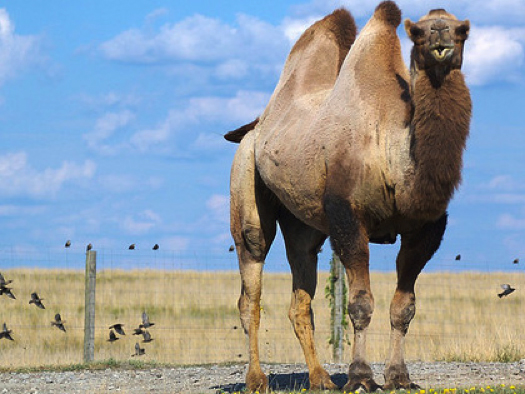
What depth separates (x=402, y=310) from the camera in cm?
823

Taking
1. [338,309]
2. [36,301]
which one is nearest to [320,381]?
[338,309]

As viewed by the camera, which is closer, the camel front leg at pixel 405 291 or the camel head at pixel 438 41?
the camel head at pixel 438 41

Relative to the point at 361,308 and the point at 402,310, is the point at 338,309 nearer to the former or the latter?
the point at 402,310

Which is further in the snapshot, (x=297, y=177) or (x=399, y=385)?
(x=297, y=177)

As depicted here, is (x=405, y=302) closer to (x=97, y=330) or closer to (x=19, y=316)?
(x=97, y=330)

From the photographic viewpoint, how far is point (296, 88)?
379 inches

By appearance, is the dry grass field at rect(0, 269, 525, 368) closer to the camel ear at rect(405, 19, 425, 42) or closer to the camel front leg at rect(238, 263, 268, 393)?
the camel front leg at rect(238, 263, 268, 393)

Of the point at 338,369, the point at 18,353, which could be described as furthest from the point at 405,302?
the point at 18,353

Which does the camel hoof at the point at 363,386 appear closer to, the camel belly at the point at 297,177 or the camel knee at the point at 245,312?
the camel belly at the point at 297,177

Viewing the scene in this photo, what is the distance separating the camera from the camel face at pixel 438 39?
7.12 meters

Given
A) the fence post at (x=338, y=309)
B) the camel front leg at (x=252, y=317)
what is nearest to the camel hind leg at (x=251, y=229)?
the camel front leg at (x=252, y=317)

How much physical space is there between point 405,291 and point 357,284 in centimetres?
76

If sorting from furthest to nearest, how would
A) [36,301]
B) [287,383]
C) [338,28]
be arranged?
[36,301] < [287,383] < [338,28]

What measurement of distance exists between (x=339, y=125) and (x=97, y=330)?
1245 cm
